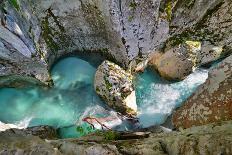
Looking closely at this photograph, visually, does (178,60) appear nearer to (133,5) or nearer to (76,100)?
(133,5)

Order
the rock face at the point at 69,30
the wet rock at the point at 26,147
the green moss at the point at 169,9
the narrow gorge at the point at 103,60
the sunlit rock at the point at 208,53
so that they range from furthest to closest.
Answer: the sunlit rock at the point at 208,53 < the narrow gorge at the point at 103,60 < the green moss at the point at 169,9 < the rock face at the point at 69,30 < the wet rock at the point at 26,147

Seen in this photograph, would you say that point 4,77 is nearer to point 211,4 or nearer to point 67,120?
point 67,120

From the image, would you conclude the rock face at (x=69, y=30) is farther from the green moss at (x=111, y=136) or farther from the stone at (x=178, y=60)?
the green moss at (x=111, y=136)

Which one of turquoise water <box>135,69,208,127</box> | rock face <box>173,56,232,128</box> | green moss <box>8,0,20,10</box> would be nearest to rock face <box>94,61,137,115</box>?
turquoise water <box>135,69,208,127</box>

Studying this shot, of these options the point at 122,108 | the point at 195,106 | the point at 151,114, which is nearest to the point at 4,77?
the point at 122,108

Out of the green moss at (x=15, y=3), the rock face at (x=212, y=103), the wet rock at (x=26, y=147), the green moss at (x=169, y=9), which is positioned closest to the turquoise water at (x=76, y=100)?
the green moss at (x=169, y=9)

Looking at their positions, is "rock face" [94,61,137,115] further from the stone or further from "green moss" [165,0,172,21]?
"green moss" [165,0,172,21]
